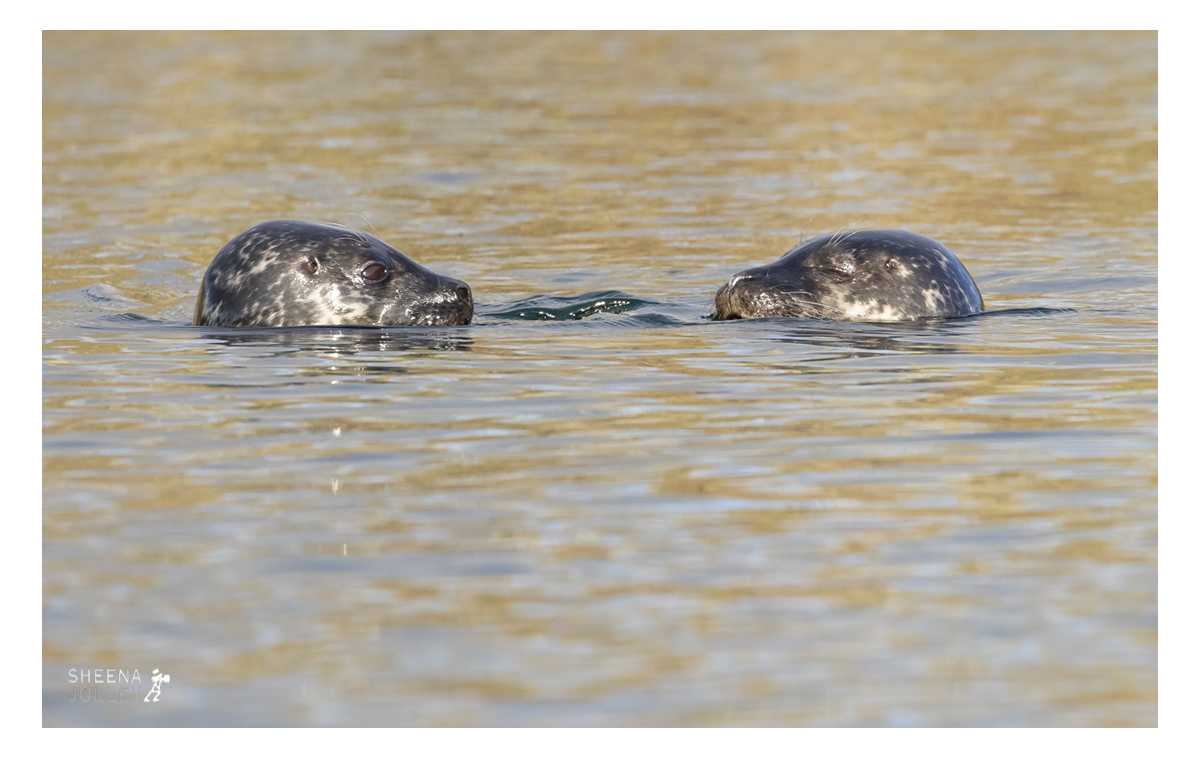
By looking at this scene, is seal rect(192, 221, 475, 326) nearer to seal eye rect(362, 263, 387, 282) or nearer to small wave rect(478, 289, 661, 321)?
seal eye rect(362, 263, 387, 282)

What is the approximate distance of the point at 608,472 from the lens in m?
7.79

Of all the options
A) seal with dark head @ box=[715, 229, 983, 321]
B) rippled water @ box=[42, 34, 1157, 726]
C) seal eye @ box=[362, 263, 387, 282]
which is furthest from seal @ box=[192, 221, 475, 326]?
seal with dark head @ box=[715, 229, 983, 321]

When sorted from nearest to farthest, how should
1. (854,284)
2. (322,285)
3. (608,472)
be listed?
(608,472)
(322,285)
(854,284)

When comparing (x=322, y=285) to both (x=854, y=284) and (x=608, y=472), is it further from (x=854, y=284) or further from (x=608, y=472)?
(x=608, y=472)

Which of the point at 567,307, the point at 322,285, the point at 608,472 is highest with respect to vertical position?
the point at 322,285

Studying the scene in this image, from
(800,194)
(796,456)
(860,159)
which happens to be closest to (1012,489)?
(796,456)

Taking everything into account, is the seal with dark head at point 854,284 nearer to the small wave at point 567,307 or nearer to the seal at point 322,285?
the small wave at point 567,307

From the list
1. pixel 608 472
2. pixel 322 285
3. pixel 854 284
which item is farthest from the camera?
pixel 854 284

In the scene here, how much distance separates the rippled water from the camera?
5555 millimetres

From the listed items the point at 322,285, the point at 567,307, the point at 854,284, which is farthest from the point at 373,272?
the point at 854,284

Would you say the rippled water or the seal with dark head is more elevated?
the seal with dark head

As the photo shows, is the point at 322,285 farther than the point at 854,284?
No

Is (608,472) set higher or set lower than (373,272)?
lower

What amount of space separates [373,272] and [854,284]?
10.0ft
